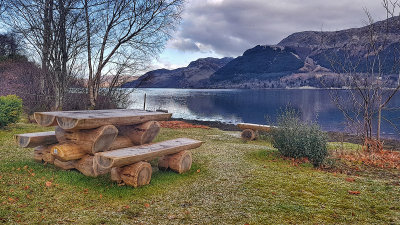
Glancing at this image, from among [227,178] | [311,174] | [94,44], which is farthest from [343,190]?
[94,44]

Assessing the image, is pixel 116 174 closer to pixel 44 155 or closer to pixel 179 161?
pixel 179 161

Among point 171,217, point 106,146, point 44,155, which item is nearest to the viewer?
point 171,217

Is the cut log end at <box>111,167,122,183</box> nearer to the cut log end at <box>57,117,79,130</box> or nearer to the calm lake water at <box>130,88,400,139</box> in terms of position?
the cut log end at <box>57,117,79,130</box>

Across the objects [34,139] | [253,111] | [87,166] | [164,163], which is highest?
[34,139]

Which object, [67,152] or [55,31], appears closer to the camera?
[67,152]

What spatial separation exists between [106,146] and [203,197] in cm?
322

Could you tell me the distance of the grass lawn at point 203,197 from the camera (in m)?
5.15

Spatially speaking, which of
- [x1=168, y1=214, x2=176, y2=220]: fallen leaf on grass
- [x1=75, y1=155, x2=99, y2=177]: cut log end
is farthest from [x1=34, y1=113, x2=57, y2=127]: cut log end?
[x1=168, y1=214, x2=176, y2=220]: fallen leaf on grass

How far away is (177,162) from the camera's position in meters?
8.02

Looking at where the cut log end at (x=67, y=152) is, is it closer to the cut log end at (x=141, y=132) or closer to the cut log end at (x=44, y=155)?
the cut log end at (x=44, y=155)

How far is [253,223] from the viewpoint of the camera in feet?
16.4

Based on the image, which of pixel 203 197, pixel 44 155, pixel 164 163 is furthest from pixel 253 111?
pixel 203 197

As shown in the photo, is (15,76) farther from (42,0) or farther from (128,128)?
(128,128)

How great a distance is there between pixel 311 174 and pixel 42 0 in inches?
765
